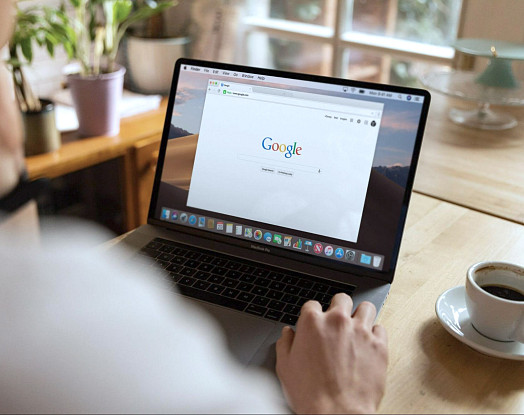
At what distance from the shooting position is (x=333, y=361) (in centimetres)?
64

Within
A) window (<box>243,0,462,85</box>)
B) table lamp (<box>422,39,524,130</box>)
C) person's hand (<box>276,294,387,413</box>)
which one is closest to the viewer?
person's hand (<box>276,294,387,413</box>)

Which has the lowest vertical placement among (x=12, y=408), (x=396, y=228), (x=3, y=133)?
(x=12, y=408)

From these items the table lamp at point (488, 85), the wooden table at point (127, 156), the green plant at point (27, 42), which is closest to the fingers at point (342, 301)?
the table lamp at point (488, 85)

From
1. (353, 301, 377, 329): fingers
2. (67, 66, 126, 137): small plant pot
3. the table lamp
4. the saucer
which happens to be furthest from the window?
(353, 301, 377, 329): fingers

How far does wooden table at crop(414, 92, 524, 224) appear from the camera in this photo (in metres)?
1.12

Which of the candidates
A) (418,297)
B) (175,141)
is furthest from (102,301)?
(418,297)

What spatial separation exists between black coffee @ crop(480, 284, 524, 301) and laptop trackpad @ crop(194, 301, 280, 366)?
0.27 meters

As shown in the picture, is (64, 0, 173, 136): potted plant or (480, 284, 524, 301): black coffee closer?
(480, 284, 524, 301): black coffee

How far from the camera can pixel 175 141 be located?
957 mm

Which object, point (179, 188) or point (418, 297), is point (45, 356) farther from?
point (418, 297)

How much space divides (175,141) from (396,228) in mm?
379

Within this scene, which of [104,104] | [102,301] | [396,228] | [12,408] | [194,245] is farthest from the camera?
[104,104]

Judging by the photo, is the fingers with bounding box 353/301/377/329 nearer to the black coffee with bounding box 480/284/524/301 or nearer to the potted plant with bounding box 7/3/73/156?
the black coffee with bounding box 480/284/524/301

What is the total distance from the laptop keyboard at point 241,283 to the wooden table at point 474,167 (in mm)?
424
